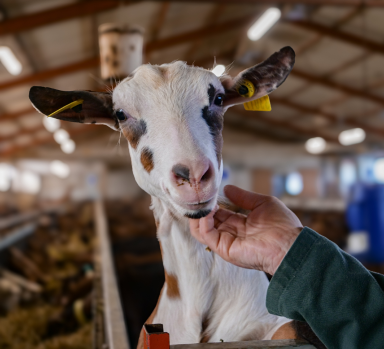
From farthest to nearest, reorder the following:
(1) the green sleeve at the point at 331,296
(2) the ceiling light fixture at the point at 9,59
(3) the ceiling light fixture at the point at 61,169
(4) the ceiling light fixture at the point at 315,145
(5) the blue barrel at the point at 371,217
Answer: (3) the ceiling light fixture at the point at 61,169, (4) the ceiling light fixture at the point at 315,145, (2) the ceiling light fixture at the point at 9,59, (5) the blue barrel at the point at 371,217, (1) the green sleeve at the point at 331,296

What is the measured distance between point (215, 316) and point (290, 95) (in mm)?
16405

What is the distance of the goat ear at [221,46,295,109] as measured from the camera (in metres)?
1.43

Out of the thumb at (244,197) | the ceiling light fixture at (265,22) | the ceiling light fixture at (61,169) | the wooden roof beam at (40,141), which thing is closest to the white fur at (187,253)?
the thumb at (244,197)

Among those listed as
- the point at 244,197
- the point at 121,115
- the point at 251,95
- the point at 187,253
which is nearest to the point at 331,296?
the point at 244,197

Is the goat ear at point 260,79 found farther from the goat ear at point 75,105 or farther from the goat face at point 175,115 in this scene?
the goat ear at point 75,105

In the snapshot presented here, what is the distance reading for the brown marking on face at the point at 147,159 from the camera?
1.31 metres

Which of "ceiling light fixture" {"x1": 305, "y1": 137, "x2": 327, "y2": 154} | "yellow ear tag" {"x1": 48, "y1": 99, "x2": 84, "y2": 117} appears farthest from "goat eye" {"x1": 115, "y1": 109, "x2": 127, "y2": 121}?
"ceiling light fixture" {"x1": 305, "y1": 137, "x2": 327, "y2": 154}

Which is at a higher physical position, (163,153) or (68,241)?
(163,153)

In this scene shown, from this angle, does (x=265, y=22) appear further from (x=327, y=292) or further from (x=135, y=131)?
(x=327, y=292)

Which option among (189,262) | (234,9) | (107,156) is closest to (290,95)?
Result: (234,9)

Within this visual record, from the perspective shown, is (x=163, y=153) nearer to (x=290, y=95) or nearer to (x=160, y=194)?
(x=160, y=194)

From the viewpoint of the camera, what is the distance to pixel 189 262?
1.43 meters

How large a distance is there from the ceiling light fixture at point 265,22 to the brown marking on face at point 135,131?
275 inches

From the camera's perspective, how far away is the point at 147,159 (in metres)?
1.32
